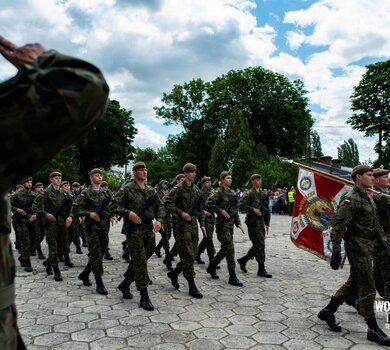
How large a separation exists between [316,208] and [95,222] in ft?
12.9

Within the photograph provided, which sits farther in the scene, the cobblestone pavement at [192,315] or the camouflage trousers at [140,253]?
the camouflage trousers at [140,253]

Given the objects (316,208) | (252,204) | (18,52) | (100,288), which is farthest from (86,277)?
(18,52)

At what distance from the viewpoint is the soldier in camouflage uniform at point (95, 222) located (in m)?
7.09

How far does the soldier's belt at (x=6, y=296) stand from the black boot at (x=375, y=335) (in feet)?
14.7

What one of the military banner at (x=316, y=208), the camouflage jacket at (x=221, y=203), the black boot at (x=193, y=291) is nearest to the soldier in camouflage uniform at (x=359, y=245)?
the military banner at (x=316, y=208)

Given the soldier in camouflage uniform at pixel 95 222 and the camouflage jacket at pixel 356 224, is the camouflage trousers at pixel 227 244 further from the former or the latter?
the camouflage jacket at pixel 356 224

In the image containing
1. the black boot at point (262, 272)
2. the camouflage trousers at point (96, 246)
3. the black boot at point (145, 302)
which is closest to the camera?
the black boot at point (145, 302)

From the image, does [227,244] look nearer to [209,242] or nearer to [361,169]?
[209,242]

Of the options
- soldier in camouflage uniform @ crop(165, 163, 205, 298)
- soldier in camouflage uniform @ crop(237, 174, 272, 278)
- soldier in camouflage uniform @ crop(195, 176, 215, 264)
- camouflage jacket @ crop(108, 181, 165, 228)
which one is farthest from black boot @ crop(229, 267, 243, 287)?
camouflage jacket @ crop(108, 181, 165, 228)

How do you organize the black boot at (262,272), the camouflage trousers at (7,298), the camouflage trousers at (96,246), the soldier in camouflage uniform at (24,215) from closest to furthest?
the camouflage trousers at (7,298), the camouflage trousers at (96,246), the black boot at (262,272), the soldier in camouflage uniform at (24,215)

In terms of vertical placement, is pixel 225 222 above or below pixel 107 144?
below

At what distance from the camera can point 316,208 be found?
6.98 metres

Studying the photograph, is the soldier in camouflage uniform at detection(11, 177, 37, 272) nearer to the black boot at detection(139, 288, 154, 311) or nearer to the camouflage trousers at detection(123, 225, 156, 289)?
the camouflage trousers at detection(123, 225, 156, 289)

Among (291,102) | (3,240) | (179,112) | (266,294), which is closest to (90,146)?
(179,112)
